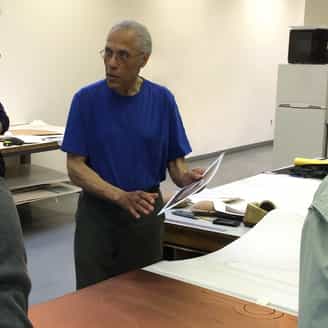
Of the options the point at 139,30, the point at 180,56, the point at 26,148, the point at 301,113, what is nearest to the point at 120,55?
the point at 139,30

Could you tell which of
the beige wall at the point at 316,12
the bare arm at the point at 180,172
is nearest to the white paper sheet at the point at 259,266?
the bare arm at the point at 180,172

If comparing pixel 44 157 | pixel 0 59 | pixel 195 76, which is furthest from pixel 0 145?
pixel 195 76

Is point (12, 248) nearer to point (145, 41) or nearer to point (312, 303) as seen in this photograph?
point (312, 303)

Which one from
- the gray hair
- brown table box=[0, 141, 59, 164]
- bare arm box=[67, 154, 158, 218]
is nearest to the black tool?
bare arm box=[67, 154, 158, 218]

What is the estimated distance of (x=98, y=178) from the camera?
2.06m

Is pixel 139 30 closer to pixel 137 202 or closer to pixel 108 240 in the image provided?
pixel 137 202

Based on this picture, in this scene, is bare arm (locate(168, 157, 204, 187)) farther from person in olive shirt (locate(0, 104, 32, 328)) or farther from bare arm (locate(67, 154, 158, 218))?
person in olive shirt (locate(0, 104, 32, 328))

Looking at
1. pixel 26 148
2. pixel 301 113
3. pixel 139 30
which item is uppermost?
pixel 139 30

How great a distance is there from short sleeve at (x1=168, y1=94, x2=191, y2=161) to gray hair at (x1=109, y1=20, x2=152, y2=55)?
0.23 meters

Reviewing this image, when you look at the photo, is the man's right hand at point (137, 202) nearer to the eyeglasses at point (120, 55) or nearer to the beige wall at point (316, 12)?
the eyeglasses at point (120, 55)

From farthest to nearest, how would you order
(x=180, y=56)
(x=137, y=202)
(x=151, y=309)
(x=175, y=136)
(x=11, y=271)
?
(x=180, y=56) → (x=175, y=136) → (x=137, y=202) → (x=151, y=309) → (x=11, y=271)

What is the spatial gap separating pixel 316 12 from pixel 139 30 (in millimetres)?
5263

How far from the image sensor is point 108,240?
2141 mm

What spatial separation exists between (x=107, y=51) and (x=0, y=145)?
2.24 m
